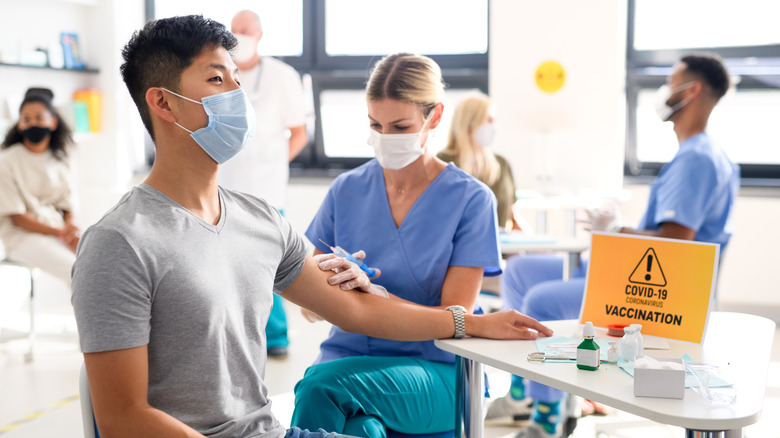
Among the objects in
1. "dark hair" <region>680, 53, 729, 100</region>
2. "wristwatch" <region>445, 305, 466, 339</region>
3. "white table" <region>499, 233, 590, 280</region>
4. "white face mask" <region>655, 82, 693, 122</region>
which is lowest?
"white table" <region>499, 233, 590, 280</region>

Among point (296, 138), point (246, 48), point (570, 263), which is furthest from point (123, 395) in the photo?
point (296, 138)

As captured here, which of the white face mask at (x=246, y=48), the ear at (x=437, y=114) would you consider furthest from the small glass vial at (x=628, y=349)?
the white face mask at (x=246, y=48)

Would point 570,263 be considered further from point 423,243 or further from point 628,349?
point 628,349

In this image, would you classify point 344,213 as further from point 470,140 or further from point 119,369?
point 470,140

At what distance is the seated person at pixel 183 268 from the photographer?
1.12m

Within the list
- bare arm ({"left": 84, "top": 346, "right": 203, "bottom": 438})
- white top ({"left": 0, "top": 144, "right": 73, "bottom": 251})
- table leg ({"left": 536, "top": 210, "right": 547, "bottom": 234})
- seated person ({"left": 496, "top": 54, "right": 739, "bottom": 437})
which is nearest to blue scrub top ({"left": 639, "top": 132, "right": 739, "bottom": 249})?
seated person ({"left": 496, "top": 54, "right": 739, "bottom": 437})

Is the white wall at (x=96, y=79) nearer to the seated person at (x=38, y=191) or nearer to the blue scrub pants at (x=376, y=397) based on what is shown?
the seated person at (x=38, y=191)

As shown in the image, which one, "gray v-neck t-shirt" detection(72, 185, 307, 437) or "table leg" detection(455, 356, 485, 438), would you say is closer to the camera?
"gray v-neck t-shirt" detection(72, 185, 307, 437)

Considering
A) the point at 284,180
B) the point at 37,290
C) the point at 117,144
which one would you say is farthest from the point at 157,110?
the point at 117,144

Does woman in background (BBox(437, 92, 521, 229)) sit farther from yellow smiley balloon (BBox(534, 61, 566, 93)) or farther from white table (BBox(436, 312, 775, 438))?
white table (BBox(436, 312, 775, 438))

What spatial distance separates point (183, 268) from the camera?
47.2 inches

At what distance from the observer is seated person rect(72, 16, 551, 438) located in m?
1.12

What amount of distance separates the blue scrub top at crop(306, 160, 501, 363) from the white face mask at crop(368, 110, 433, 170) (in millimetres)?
83

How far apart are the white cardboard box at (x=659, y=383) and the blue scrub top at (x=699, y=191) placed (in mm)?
1450
